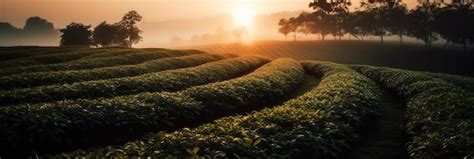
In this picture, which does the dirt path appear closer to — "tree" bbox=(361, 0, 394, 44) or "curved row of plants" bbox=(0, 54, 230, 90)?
"curved row of plants" bbox=(0, 54, 230, 90)

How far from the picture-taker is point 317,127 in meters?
13.4

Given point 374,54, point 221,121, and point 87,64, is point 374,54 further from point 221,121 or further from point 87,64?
point 221,121

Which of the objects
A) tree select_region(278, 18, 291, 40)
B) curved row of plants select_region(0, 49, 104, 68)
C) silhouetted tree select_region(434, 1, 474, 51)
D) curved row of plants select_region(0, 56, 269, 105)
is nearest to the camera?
curved row of plants select_region(0, 56, 269, 105)

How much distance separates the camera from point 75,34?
4774 inches

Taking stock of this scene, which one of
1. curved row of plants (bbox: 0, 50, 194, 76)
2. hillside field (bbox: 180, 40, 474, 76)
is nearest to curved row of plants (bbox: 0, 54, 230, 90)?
curved row of plants (bbox: 0, 50, 194, 76)

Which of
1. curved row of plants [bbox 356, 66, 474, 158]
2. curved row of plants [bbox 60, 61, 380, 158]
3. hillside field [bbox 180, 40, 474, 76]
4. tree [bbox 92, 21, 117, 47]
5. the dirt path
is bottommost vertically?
hillside field [bbox 180, 40, 474, 76]

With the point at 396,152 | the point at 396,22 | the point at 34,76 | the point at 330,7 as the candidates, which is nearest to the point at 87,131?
the point at 396,152

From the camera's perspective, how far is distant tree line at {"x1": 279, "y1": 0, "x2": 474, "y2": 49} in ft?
362

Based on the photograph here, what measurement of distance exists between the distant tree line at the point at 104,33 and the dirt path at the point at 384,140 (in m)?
114

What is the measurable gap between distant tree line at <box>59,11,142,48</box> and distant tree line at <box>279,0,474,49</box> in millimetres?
61265

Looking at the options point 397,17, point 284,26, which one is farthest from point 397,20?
point 284,26

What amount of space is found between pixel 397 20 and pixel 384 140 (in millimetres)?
A: 117511

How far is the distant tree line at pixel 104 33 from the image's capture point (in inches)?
4788

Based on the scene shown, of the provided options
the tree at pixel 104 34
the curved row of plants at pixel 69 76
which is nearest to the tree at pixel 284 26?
the tree at pixel 104 34
